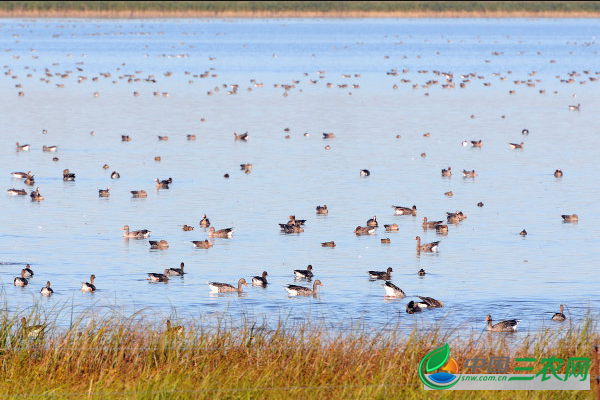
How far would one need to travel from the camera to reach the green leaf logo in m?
17.2

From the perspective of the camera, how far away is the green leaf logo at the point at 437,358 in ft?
56.4

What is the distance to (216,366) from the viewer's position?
18.0 m

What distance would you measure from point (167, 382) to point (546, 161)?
40.6 m

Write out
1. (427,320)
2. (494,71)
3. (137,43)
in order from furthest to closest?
1. (137,43)
2. (494,71)
3. (427,320)

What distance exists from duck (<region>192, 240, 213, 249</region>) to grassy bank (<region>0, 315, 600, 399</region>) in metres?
15.3

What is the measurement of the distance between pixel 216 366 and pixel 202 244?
17.3 m

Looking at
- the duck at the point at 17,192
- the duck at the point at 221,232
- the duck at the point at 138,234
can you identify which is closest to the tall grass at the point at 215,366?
the duck at the point at 221,232

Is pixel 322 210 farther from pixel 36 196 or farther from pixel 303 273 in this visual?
pixel 36 196

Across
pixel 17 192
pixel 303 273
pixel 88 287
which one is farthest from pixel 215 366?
pixel 17 192

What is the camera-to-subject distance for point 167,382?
1656 centimetres

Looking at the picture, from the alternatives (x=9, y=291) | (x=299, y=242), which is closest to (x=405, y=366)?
(x=9, y=291)

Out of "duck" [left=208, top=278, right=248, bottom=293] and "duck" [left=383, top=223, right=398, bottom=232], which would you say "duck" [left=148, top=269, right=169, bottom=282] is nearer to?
"duck" [left=208, top=278, right=248, bottom=293]

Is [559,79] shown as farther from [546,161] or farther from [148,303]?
[148,303]

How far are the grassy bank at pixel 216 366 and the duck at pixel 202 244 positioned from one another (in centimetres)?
1532
